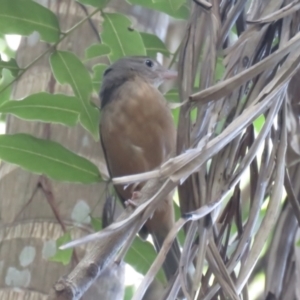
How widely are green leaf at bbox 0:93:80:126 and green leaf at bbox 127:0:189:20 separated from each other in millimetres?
339

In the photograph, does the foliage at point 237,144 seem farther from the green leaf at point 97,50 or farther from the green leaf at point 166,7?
the green leaf at point 97,50

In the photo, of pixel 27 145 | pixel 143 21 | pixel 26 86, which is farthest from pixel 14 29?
pixel 143 21

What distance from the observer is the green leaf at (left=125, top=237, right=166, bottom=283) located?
213cm

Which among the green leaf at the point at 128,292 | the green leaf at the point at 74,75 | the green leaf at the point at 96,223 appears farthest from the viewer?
the green leaf at the point at 128,292

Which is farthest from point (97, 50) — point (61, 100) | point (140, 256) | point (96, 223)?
point (140, 256)

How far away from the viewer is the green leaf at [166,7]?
212cm

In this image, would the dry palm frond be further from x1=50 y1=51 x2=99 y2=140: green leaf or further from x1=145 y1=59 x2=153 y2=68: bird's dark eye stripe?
x1=145 y1=59 x2=153 y2=68: bird's dark eye stripe

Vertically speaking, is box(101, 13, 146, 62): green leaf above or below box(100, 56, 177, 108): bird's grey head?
below

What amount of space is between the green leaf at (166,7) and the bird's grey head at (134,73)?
803mm

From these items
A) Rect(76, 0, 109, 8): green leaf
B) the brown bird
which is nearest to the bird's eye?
the brown bird

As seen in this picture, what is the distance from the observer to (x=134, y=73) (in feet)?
10.8

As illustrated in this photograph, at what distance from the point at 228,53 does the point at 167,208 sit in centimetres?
131

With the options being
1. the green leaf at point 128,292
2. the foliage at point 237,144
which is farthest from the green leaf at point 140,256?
the green leaf at point 128,292

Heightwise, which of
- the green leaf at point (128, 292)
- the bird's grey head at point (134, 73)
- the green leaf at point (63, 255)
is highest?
the bird's grey head at point (134, 73)
